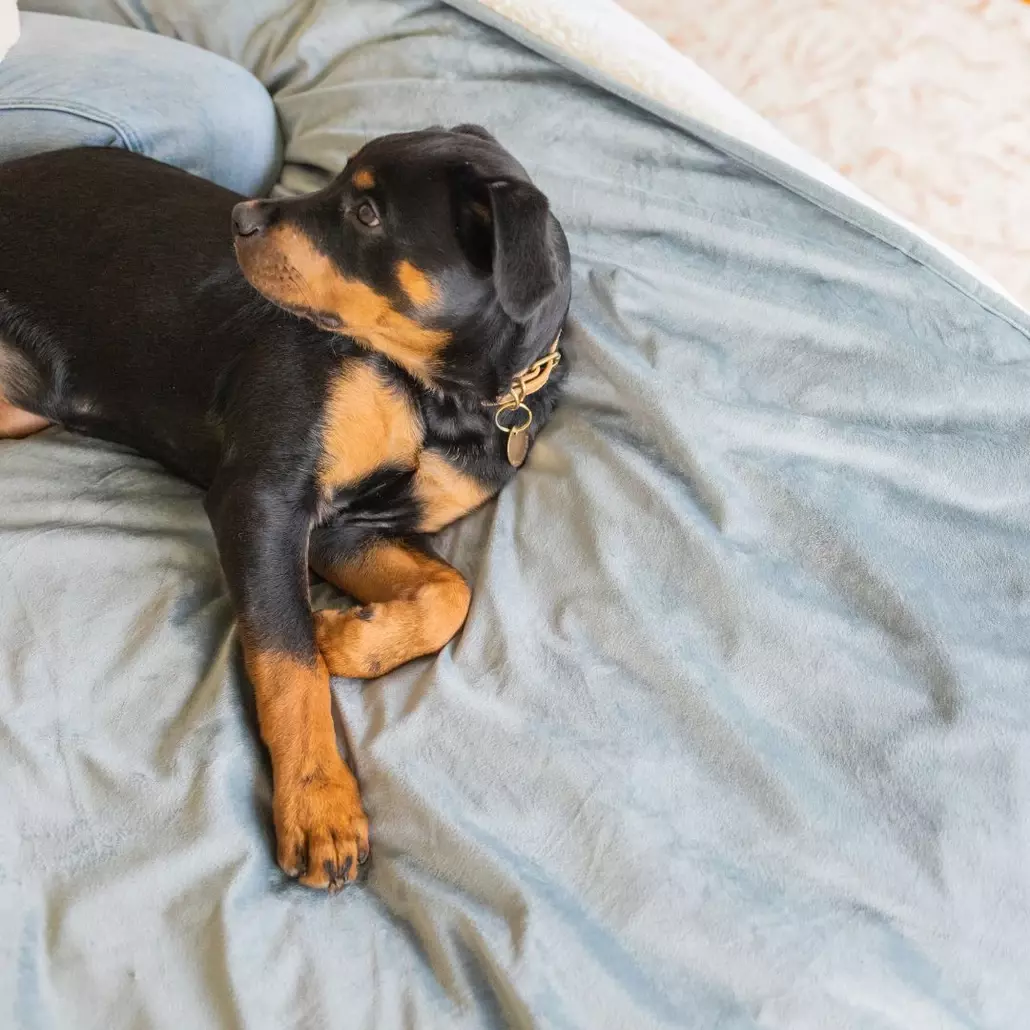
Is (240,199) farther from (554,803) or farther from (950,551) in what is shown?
(950,551)

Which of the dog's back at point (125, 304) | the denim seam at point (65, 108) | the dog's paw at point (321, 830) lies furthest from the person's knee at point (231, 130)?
the dog's paw at point (321, 830)

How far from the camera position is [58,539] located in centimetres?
186

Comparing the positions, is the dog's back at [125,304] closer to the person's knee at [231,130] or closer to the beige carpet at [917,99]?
the person's knee at [231,130]

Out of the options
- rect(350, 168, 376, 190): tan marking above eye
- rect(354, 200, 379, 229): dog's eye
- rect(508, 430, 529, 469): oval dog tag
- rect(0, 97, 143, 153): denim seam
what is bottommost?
rect(508, 430, 529, 469): oval dog tag

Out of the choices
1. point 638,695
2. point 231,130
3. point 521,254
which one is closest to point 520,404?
point 521,254

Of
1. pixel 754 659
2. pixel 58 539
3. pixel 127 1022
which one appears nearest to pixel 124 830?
pixel 127 1022

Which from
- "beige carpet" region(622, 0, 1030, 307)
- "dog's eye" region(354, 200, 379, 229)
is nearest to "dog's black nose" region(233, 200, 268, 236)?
"dog's eye" region(354, 200, 379, 229)

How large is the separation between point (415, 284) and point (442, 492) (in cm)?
44

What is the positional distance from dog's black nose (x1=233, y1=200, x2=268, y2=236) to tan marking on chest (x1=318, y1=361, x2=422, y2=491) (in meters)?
0.31

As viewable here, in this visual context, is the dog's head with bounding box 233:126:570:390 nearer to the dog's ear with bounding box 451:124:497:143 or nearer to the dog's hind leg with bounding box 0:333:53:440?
the dog's ear with bounding box 451:124:497:143

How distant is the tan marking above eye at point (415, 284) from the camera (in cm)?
185

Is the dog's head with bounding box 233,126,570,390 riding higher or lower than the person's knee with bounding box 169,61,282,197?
higher

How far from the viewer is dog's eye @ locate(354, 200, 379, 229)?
186 centimetres

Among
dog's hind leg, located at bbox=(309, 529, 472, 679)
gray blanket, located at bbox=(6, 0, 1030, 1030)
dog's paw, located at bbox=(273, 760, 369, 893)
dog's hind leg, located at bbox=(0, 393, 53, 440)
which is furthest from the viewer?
dog's hind leg, located at bbox=(0, 393, 53, 440)
